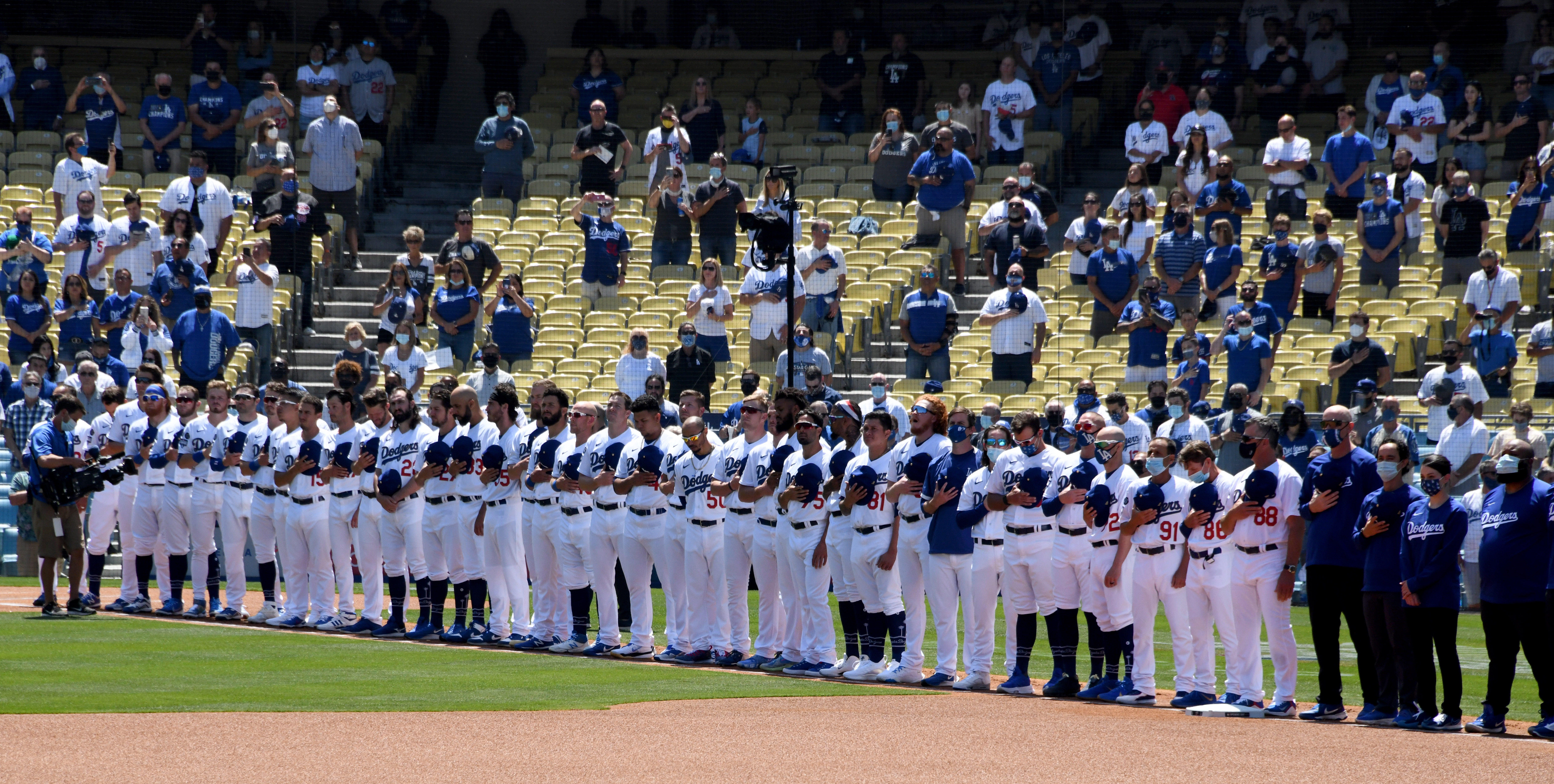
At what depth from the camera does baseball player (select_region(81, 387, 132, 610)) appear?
14789mm

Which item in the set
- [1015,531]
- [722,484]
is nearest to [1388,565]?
[1015,531]

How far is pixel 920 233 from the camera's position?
19.4m

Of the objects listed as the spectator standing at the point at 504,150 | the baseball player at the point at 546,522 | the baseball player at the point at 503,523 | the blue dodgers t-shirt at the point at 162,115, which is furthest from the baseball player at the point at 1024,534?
the blue dodgers t-shirt at the point at 162,115

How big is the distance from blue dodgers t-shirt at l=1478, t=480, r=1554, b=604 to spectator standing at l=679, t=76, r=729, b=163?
12.6 meters

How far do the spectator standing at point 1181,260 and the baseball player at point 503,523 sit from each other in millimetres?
7127

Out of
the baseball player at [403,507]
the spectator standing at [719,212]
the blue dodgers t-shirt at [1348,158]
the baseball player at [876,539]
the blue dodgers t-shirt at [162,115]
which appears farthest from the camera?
the blue dodgers t-shirt at [162,115]

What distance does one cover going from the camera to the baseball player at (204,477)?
14.4 metres

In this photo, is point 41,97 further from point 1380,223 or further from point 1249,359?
point 1380,223

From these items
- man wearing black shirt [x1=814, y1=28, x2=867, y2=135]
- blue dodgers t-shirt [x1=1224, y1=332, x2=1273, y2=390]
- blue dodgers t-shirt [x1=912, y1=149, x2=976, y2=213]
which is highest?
man wearing black shirt [x1=814, y1=28, x2=867, y2=135]

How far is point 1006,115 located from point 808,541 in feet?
32.7

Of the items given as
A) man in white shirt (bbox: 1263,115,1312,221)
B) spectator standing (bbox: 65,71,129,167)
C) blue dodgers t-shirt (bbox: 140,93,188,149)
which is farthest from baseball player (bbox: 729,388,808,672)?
spectator standing (bbox: 65,71,129,167)

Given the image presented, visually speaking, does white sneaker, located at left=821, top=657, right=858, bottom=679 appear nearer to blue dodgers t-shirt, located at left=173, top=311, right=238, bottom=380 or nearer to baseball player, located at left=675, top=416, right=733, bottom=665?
baseball player, located at left=675, top=416, right=733, bottom=665

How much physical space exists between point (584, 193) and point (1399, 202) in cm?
833

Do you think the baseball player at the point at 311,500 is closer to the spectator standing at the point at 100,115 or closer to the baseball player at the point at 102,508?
the baseball player at the point at 102,508
